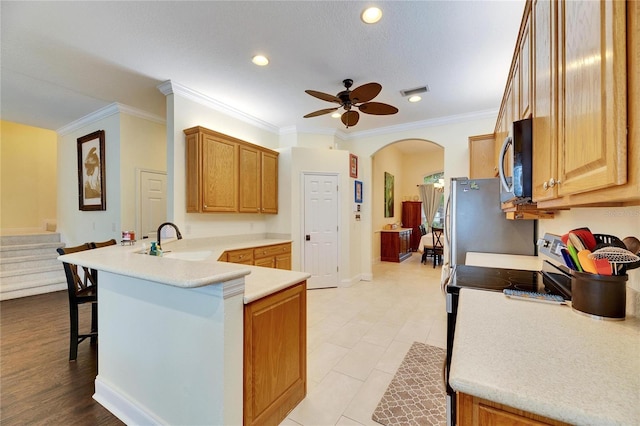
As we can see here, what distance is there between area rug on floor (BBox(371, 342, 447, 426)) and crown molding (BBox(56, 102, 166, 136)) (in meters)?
4.76

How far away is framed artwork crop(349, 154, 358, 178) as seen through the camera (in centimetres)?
482

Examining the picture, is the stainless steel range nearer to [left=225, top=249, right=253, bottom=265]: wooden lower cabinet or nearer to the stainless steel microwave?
the stainless steel microwave

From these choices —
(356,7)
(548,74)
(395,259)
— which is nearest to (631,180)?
(548,74)

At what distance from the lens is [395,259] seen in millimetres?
6902

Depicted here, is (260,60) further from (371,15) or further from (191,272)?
(191,272)

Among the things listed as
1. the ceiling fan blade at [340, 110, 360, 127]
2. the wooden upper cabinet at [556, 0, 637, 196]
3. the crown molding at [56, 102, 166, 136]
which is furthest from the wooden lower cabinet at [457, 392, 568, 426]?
the crown molding at [56, 102, 166, 136]

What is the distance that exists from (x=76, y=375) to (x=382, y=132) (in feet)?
16.4

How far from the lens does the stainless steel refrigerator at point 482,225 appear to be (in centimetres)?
265

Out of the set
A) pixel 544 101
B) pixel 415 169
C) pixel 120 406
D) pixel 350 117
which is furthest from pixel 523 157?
pixel 415 169

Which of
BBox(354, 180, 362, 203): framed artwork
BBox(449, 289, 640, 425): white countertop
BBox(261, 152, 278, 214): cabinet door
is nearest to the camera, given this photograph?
BBox(449, 289, 640, 425): white countertop

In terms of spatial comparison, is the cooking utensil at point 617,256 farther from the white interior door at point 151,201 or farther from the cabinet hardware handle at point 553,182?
the white interior door at point 151,201

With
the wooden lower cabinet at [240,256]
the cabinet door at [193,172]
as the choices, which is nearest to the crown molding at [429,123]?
the cabinet door at [193,172]

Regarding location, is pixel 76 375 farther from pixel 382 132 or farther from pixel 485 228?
pixel 382 132

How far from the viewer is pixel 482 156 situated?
3662mm
